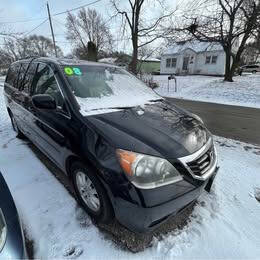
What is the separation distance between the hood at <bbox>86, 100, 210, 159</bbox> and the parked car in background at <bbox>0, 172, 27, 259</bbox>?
0.94m

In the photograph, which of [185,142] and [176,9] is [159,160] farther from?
[176,9]

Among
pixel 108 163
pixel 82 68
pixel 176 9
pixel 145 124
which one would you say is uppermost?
pixel 176 9

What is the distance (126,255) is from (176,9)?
59.6 ft

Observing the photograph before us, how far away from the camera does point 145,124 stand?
204 cm

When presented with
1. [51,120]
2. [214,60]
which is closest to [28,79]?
[51,120]

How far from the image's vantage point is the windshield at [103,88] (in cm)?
231

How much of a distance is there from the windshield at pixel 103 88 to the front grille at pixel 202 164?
1.06 metres

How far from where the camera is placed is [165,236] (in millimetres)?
2027

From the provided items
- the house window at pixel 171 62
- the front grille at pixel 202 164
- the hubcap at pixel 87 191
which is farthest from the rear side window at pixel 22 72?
the house window at pixel 171 62

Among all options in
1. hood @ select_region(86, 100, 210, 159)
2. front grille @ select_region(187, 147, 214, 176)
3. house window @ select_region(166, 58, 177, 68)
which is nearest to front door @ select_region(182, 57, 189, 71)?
house window @ select_region(166, 58, 177, 68)

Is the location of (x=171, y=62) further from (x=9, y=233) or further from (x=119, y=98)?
(x=9, y=233)

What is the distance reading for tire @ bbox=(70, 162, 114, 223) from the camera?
1850mm

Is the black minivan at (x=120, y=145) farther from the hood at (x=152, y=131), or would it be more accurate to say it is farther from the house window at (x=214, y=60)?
the house window at (x=214, y=60)

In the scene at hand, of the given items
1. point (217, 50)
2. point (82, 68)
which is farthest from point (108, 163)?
point (217, 50)
